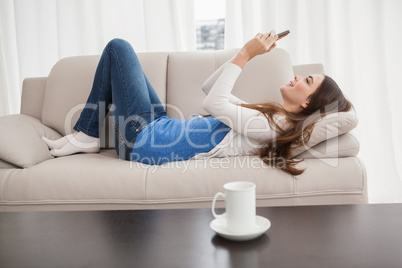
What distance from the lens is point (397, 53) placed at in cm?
252

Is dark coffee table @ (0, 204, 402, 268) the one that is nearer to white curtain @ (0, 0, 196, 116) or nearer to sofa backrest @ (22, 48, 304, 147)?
sofa backrest @ (22, 48, 304, 147)

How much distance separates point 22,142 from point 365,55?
2129 millimetres

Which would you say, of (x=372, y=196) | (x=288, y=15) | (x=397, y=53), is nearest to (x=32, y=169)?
(x=288, y=15)

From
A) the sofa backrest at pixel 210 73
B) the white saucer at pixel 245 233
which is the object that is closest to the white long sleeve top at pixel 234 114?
the sofa backrest at pixel 210 73

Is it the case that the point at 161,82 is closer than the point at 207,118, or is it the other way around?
the point at 207,118

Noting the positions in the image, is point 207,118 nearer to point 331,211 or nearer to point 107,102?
point 107,102

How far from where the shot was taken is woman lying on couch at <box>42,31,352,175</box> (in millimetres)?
1607

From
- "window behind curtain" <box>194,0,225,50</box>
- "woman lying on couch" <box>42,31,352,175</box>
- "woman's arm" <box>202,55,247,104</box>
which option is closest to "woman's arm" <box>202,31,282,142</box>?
"woman lying on couch" <box>42,31,352,175</box>

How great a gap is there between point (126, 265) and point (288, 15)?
7.39 ft

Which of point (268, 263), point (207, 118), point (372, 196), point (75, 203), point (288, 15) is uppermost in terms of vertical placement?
point (288, 15)

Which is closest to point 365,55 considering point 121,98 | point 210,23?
point 210,23

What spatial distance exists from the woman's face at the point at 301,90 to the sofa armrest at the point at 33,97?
1431 mm

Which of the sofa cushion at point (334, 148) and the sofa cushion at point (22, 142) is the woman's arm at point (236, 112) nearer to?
the sofa cushion at point (334, 148)

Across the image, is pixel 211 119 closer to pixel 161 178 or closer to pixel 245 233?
pixel 161 178
